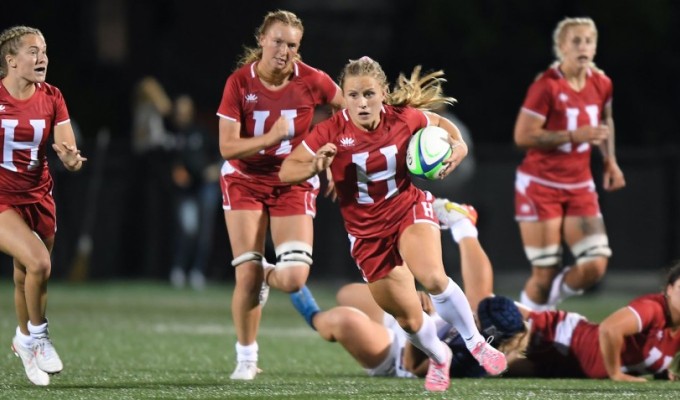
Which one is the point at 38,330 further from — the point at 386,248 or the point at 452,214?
the point at 452,214

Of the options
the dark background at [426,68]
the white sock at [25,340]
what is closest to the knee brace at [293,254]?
the white sock at [25,340]

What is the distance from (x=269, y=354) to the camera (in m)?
9.41

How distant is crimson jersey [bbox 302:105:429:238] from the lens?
7.43 meters

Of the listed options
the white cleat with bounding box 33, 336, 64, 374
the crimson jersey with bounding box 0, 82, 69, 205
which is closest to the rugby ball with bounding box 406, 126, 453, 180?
the crimson jersey with bounding box 0, 82, 69, 205

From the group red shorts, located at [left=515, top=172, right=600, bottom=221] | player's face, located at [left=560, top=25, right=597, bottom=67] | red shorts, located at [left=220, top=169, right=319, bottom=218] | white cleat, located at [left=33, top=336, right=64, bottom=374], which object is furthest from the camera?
red shorts, located at [left=515, top=172, right=600, bottom=221]

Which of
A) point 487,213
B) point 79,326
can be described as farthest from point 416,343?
point 487,213

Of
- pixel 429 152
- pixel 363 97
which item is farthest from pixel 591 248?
pixel 363 97

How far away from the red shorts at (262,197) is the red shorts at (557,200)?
2163 millimetres

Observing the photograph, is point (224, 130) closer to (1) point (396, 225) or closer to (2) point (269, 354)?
(1) point (396, 225)

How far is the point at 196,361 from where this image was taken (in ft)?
29.3

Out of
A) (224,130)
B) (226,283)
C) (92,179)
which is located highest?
(224,130)

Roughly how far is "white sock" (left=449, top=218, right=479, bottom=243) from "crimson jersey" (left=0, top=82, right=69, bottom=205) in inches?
94.8

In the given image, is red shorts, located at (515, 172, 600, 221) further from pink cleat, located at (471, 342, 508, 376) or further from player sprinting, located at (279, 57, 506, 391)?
pink cleat, located at (471, 342, 508, 376)

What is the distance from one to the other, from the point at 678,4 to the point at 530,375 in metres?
11.6
